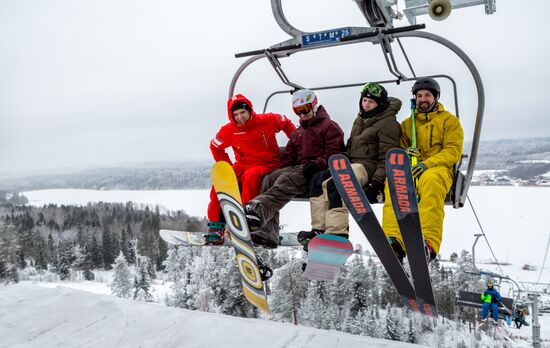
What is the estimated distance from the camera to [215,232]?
4523mm

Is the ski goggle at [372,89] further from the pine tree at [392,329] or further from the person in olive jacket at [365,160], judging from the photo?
the pine tree at [392,329]

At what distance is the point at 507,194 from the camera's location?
125938mm

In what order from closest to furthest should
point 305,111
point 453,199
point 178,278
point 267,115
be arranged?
point 453,199, point 305,111, point 267,115, point 178,278

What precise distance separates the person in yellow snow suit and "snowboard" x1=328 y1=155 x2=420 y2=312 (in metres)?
0.09

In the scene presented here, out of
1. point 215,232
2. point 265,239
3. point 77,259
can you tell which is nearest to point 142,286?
point 77,259

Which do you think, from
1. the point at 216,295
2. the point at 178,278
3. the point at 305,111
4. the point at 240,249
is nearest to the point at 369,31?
the point at 305,111

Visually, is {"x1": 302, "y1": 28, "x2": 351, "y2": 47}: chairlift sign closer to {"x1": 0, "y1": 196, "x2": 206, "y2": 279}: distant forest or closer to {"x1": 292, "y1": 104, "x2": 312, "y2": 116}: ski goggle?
{"x1": 292, "y1": 104, "x2": 312, "y2": 116}: ski goggle

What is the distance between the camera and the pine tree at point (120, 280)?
121 ft

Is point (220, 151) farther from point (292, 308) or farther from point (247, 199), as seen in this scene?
point (292, 308)

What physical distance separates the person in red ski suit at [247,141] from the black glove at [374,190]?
44.9 inches

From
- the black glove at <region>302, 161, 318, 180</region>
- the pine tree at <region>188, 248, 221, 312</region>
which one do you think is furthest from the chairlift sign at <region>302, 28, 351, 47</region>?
the pine tree at <region>188, 248, 221, 312</region>

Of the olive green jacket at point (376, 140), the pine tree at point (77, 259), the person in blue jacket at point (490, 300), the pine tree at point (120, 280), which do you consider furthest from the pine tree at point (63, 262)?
the olive green jacket at point (376, 140)

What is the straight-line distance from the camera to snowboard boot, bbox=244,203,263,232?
12.2 feet

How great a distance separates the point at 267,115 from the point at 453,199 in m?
1.98
